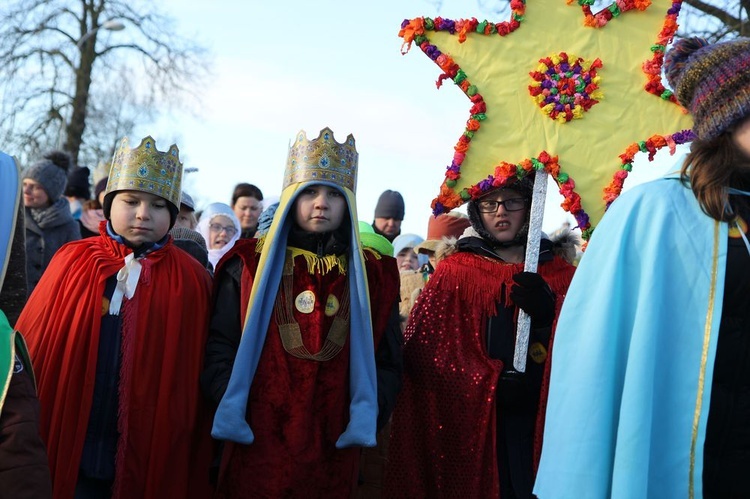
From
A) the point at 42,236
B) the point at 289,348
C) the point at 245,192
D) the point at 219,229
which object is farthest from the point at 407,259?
the point at 289,348

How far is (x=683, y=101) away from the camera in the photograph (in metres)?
2.71

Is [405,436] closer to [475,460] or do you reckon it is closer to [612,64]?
[475,460]

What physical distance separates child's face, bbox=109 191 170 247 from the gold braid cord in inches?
25.6

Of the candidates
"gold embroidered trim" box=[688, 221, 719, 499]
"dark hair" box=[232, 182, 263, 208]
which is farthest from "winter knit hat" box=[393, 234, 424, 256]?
"gold embroidered trim" box=[688, 221, 719, 499]

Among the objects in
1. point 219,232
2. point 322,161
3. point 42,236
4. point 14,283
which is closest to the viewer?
point 14,283

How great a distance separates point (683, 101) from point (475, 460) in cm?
209

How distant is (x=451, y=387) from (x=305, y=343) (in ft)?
2.52

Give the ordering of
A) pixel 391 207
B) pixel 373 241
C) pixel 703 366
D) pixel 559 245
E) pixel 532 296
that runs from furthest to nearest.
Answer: pixel 391 207 → pixel 373 241 → pixel 559 245 → pixel 532 296 → pixel 703 366

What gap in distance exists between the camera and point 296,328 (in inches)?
155

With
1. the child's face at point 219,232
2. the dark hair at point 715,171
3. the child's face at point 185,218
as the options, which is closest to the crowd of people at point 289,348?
the dark hair at point 715,171

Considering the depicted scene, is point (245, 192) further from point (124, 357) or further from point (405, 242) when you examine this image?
point (124, 357)

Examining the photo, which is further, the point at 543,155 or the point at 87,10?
the point at 87,10

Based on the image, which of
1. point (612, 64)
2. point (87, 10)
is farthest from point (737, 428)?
point (87, 10)

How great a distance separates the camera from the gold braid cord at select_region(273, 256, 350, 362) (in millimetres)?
3910
